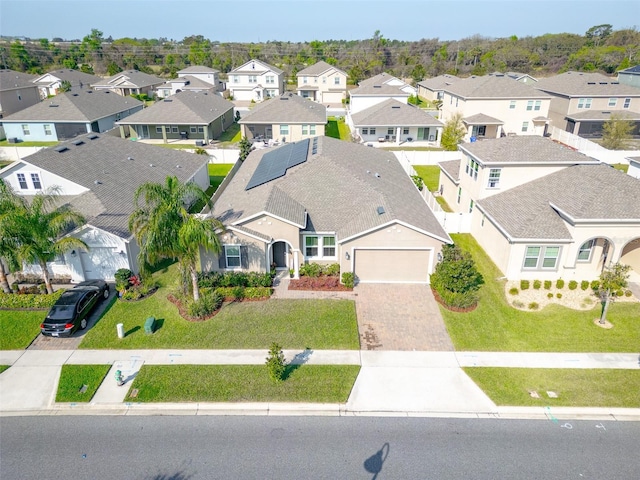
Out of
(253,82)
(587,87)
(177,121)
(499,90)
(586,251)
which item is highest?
(587,87)

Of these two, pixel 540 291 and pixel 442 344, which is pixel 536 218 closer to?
pixel 540 291

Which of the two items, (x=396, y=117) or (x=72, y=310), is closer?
(x=72, y=310)

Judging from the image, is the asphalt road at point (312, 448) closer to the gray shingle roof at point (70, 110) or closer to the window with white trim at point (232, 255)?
the window with white trim at point (232, 255)

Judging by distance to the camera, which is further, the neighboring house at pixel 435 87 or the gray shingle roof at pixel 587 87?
the neighboring house at pixel 435 87

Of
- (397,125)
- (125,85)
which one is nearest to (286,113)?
(397,125)

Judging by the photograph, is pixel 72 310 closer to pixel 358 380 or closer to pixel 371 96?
pixel 358 380

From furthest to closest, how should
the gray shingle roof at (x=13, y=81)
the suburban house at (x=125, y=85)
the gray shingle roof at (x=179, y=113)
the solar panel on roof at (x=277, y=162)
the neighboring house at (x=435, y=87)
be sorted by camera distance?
1. the suburban house at (x=125, y=85)
2. the neighboring house at (x=435, y=87)
3. the gray shingle roof at (x=13, y=81)
4. the gray shingle roof at (x=179, y=113)
5. the solar panel on roof at (x=277, y=162)

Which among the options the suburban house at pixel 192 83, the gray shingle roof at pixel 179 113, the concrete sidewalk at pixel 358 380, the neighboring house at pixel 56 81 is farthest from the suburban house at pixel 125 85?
the concrete sidewalk at pixel 358 380
